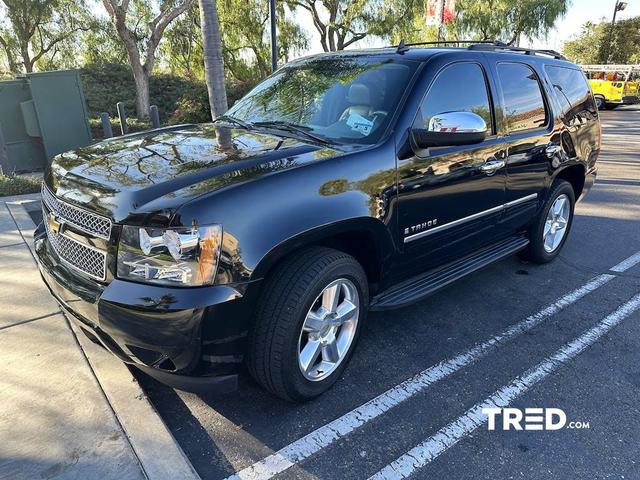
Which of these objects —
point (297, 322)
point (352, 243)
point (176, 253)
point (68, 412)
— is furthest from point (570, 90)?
point (68, 412)

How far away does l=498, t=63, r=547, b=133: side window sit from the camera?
148 inches

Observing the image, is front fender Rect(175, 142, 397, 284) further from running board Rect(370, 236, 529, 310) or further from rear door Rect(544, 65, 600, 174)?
rear door Rect(544, 65, 600, 174)

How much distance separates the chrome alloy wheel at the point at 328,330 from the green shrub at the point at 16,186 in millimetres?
5595

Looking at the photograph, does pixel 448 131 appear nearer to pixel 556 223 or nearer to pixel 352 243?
pixel 352 243

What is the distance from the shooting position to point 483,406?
2.75 metres

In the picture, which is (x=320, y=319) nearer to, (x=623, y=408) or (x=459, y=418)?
(x=459, y=418)

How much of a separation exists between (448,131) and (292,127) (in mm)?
1020

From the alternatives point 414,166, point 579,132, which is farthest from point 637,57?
point 414,166

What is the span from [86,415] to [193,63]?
2217cm

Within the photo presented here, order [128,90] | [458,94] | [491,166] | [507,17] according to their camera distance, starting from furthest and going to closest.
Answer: [507,17] < [128,90] < [491,166] < [458,94]

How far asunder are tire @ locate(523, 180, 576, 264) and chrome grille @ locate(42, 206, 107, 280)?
145 inches

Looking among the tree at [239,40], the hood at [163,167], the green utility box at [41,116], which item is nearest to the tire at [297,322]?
the hood at [163,167]

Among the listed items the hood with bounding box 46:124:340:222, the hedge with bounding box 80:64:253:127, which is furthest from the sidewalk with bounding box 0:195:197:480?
the hedge with bounding box 80:64:253:127

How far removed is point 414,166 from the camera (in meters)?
2.97
